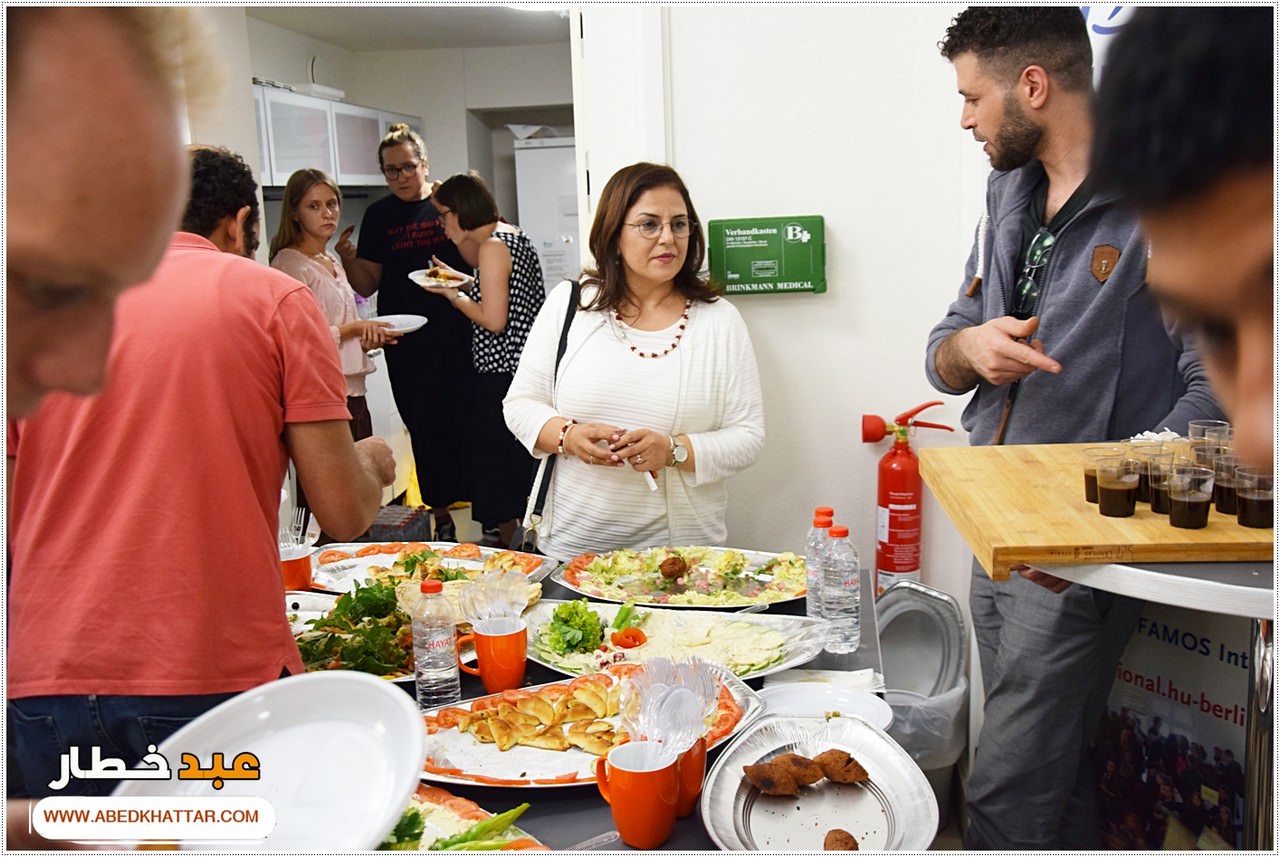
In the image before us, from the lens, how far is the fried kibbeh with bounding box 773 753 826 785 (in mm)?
1015

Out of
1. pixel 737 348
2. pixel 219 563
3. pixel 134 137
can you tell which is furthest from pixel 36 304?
pixel 737 348

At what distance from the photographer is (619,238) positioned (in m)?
1.96

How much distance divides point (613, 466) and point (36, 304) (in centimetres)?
135

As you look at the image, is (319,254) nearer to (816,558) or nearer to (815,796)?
(816,558)

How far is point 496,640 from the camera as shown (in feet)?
4.11

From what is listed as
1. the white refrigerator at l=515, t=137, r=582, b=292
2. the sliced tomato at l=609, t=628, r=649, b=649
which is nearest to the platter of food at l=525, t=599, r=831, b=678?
the sliced tomato at l=609, t=628, r=649, b=649

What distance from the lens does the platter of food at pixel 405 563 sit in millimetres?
1691

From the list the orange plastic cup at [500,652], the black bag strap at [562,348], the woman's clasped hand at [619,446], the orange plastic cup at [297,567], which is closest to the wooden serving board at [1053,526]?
the orange plastic cup at [500,652]

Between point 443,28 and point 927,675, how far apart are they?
4278 millimetres

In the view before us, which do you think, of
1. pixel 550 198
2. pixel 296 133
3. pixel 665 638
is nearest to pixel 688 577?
pixel 665 638

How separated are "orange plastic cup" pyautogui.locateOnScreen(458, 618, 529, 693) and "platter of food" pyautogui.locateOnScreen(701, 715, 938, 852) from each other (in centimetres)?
34

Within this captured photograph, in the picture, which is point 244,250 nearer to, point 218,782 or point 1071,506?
point 218,782

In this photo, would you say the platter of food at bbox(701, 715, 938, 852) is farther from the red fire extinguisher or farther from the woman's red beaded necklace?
the red fire extinguisher

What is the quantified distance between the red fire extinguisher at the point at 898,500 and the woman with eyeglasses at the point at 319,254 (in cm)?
115
